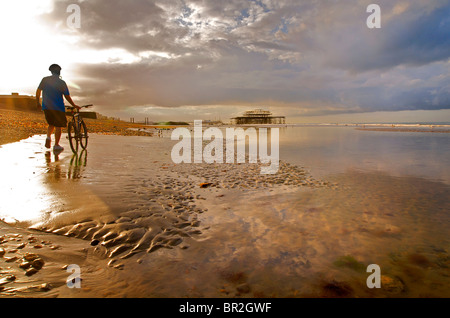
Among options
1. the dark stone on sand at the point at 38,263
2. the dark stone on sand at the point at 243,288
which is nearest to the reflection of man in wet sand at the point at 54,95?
the dark stone on sand at the point at 38,263

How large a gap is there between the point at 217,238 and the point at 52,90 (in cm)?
1026

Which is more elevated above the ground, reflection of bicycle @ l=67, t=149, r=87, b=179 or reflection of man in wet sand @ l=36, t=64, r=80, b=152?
reflection of man in wet sand @ l=36, t=64, r=80, b=152

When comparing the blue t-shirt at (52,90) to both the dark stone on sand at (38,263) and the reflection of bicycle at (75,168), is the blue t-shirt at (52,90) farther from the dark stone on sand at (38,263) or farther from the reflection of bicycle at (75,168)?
the dark stone on sand at (38,263)

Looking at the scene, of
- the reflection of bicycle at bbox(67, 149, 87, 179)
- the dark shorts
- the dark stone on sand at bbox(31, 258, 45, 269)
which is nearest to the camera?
the dark stone on sand at bbox(31, 258, 45, 269)

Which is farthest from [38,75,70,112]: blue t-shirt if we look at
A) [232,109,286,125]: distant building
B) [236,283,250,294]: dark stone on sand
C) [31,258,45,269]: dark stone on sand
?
[232,109,286,125]: distant building

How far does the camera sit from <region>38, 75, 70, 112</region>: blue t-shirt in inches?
370

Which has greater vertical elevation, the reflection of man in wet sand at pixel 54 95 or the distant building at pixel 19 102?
the distant building at pixel 19 102

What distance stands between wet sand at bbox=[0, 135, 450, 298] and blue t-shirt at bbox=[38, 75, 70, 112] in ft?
13.3

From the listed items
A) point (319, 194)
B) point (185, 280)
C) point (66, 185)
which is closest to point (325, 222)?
point (319, 194)

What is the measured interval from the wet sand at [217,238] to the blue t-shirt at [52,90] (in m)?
4.05

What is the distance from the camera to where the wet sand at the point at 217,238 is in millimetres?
2479

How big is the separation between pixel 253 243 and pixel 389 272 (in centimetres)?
181

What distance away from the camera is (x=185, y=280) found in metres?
2.54

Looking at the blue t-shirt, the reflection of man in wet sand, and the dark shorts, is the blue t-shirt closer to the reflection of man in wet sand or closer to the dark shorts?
the reflection of man in wet sand
